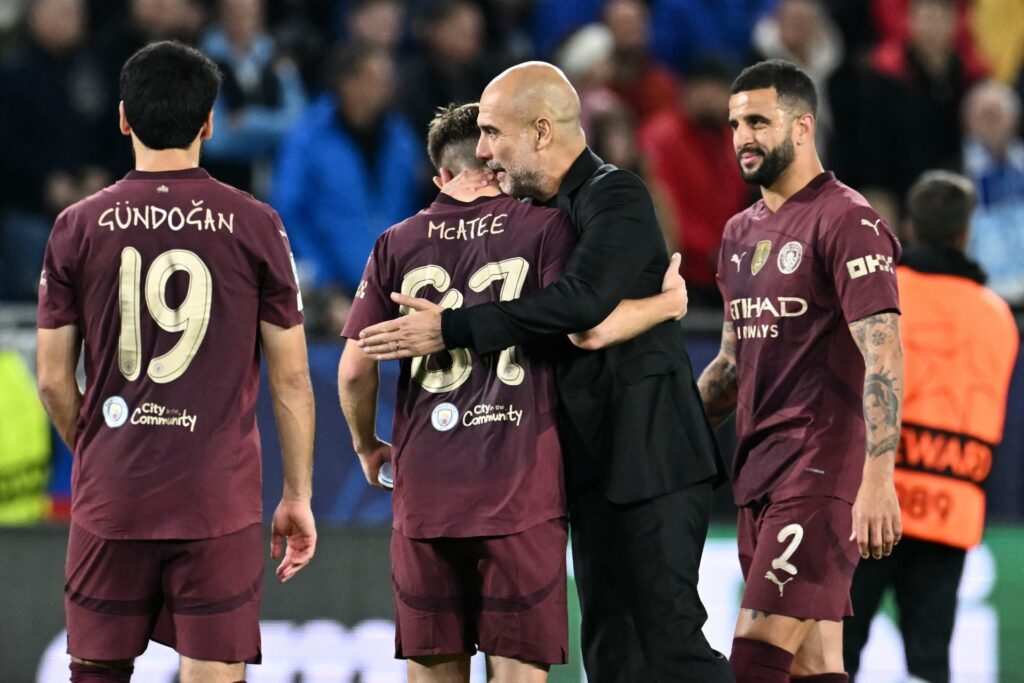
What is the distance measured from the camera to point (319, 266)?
9.66 meters

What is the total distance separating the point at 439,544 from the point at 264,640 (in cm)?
277

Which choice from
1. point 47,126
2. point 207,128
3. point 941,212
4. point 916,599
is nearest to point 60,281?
point 207,128

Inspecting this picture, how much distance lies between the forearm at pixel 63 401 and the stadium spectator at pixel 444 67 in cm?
597

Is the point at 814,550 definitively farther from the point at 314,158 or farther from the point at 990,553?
the point at 314,158

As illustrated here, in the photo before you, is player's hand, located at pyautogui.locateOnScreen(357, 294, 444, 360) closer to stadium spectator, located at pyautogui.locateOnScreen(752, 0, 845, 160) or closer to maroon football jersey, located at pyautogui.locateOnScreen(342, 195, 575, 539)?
maroon football jersey, located at pyautogui.locateOnScreen(342, 195, 575, 539)

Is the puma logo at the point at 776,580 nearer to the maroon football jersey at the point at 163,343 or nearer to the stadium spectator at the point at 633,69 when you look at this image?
the maroon football jersey at the point at 163,343

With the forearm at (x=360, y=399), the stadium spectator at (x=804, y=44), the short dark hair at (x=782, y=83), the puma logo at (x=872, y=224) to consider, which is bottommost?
the forearm at (x=360, y=399)

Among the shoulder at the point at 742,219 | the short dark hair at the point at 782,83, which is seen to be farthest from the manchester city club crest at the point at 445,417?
the short dark hair at the point at 782,83

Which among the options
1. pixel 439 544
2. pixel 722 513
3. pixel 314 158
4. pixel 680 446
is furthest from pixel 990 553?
pixel 314 158

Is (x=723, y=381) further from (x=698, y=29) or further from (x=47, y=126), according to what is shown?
(x=698, y=29)

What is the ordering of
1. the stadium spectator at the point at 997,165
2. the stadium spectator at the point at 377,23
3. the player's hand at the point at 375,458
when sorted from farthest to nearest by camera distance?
the stadium spectator at the point at 377,23
the stadium spectator at the point at 997,165
the player's hand at the point at 375,458

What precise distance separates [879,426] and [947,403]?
3.28 feet

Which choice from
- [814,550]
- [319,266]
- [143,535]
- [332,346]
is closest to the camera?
[143,535]

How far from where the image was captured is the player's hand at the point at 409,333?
4457 millimetres
